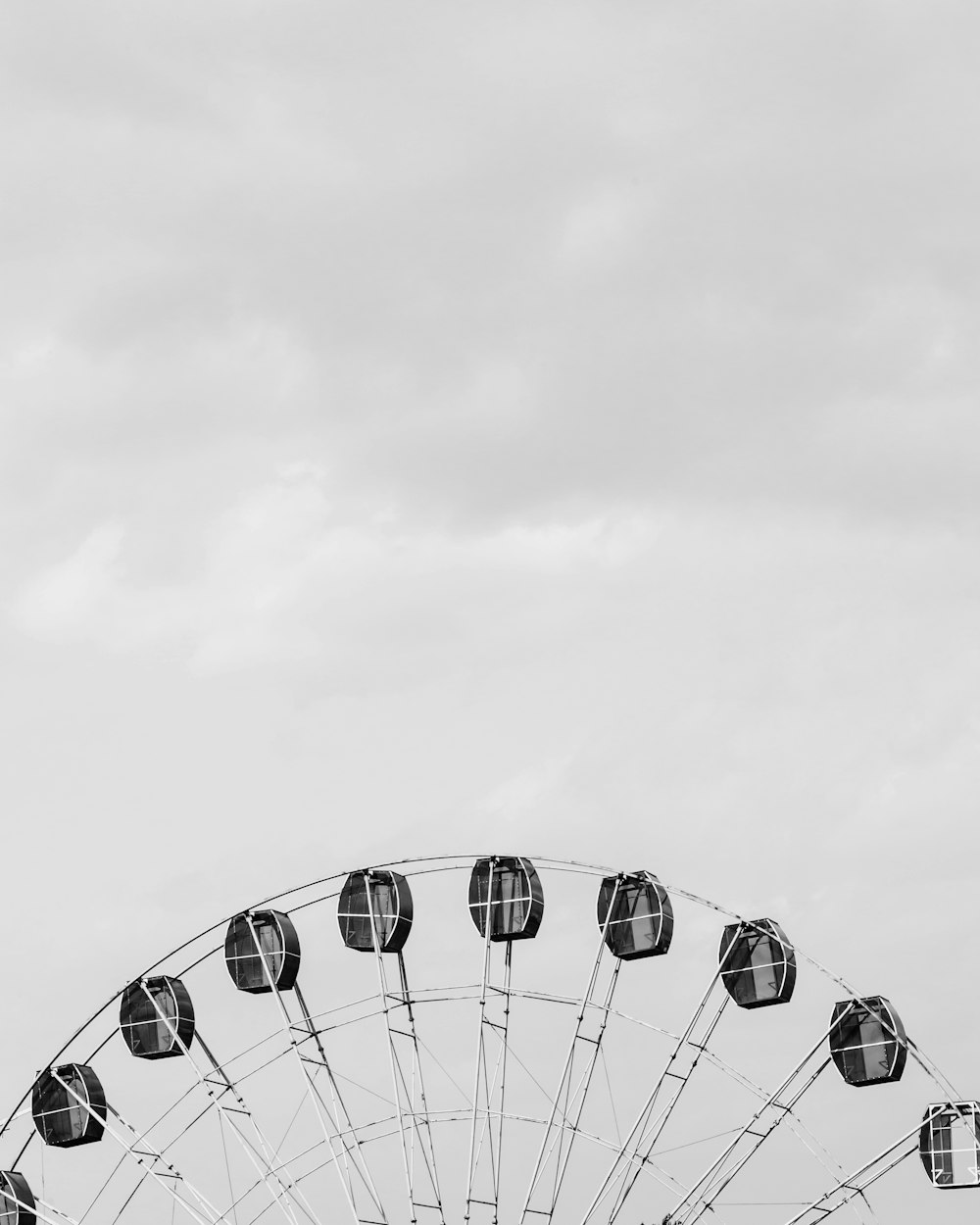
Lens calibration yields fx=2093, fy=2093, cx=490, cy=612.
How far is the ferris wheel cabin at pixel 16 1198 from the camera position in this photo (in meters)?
67.4

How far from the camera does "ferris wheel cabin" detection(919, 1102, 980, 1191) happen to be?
5653cm

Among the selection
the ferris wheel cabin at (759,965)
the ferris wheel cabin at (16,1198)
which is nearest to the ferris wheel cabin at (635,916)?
the ferris wheel cabin at (759,965)

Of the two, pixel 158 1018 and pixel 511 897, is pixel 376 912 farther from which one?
pixel 158 1018

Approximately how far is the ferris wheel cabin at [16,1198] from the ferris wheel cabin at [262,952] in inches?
439

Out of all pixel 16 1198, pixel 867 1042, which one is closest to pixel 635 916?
pixel 867 1042

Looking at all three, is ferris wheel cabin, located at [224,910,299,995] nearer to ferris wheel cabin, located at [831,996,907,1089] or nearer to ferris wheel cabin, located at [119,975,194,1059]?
ferris wheel cabin, located at [119,975,194,1059]

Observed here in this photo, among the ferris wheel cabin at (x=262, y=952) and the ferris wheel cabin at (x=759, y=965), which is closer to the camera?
the ferris wheel cabin at (x=759, y=965)

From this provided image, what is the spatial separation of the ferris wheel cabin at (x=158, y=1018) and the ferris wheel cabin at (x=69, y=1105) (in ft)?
6.30

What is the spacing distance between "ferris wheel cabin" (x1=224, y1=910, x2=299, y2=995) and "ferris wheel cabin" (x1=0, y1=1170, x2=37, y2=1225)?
1116cm

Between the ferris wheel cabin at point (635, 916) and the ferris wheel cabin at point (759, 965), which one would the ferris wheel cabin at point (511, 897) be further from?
the ferris wheel cabin at point (759, 965)

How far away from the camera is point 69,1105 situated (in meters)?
65.1

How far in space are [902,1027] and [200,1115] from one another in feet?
67.3

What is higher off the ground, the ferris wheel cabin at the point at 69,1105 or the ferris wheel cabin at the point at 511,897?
the ferris wheel cabin at the point at 511,897

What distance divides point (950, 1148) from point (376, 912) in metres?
17.9
